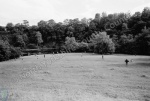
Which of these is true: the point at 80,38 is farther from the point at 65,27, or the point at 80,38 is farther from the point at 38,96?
the point at 38,96

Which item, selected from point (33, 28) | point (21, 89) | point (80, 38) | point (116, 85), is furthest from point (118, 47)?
point (33, 28)

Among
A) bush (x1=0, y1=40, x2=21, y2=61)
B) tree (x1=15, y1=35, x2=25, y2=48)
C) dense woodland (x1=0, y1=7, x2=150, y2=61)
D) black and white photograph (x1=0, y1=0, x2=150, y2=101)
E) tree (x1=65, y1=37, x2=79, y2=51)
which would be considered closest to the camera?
black and white photograph (x1=0, y1=0, x2=150, y2=101)

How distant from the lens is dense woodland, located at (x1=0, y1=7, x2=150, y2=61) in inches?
2635

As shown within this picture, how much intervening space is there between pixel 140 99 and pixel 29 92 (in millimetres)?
12190

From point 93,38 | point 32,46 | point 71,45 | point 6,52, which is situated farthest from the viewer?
point 32,46

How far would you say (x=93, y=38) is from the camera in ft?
279

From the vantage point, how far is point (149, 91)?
58.5 feet

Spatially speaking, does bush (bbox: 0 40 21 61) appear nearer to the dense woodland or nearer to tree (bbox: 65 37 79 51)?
the dense woodland

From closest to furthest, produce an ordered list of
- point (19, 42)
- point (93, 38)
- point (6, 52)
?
point (6, 52) < point (93, 38) < point (19, 42)

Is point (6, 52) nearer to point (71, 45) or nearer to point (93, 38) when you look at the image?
point (93, 38)

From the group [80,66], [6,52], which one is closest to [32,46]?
[6,52]

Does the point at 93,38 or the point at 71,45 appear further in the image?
the point at 71,45

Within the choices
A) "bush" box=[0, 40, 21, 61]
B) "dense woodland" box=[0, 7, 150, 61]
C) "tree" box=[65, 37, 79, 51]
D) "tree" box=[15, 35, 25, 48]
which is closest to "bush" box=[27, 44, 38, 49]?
"dense woodland" box=[0, 7, 150, 61]

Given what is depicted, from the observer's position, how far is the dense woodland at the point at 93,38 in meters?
66.9
